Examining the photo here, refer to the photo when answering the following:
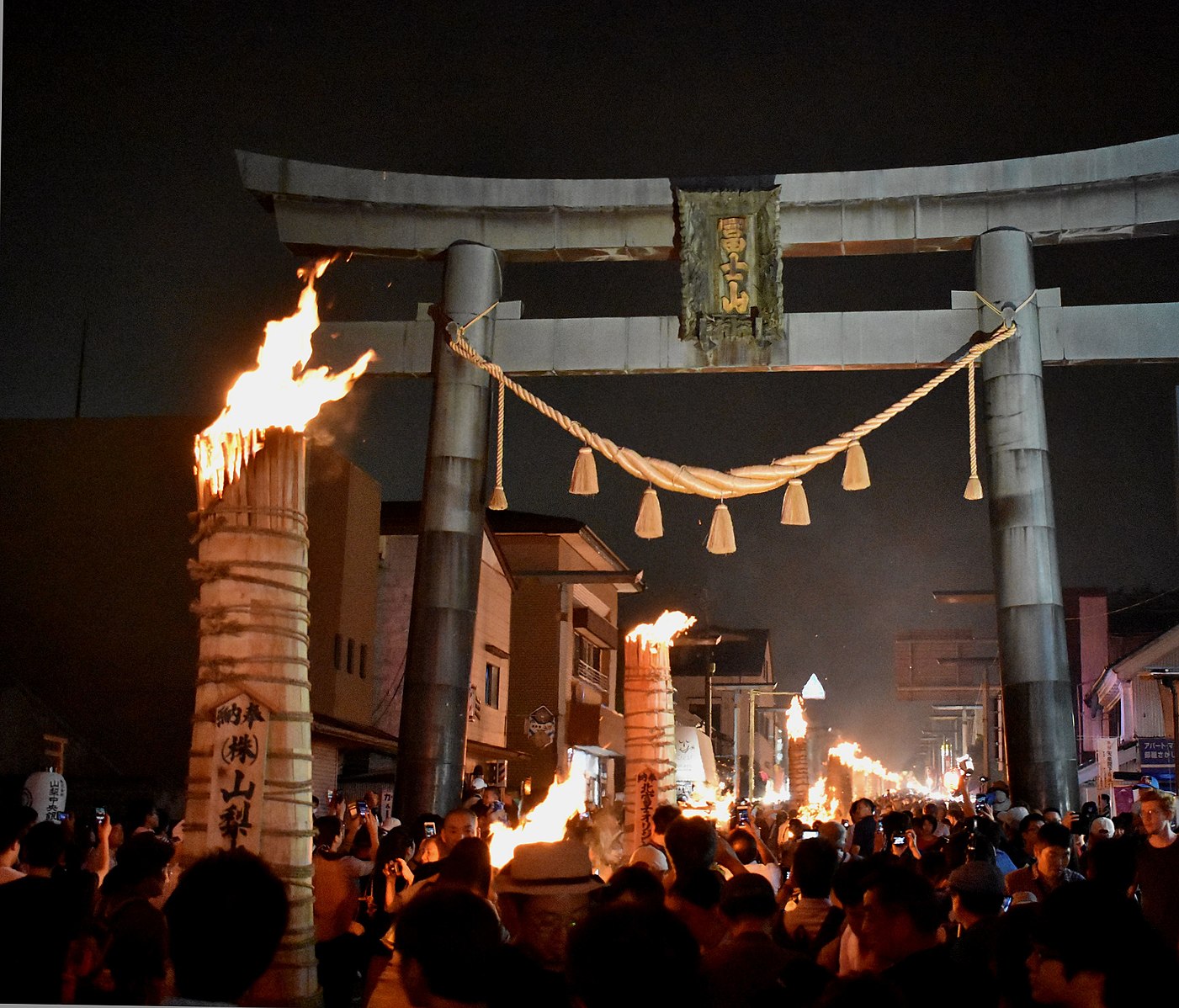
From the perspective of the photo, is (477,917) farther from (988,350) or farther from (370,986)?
(988,350)

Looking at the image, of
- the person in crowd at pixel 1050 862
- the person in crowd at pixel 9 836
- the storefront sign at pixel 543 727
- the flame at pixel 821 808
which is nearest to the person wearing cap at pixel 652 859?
the person in crowd at pixel 1050 862

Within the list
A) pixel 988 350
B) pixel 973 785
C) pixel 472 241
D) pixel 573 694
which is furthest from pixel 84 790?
pixel 973 785

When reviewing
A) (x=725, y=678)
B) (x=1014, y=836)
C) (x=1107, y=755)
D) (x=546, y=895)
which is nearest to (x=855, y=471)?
(x=1014, y=836)

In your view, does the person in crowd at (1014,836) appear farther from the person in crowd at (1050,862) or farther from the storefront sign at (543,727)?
the storefront sign at (543,727)

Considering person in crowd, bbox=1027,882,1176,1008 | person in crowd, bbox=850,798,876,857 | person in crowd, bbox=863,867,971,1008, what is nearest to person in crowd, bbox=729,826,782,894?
person in crowd, bbox=850,798,876,857

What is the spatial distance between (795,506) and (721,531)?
95 centimetres

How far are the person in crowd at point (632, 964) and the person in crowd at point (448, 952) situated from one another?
136mm

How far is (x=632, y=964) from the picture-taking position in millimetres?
3238

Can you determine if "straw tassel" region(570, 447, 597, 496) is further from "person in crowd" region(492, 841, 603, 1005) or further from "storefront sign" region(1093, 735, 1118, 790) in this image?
"storefront sign" region(1093, 735, 1118, 790)

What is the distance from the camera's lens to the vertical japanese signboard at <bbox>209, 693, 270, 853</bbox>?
647cm

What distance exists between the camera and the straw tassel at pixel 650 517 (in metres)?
14.9

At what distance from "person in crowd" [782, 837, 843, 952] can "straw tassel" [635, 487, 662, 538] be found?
8.47 meters

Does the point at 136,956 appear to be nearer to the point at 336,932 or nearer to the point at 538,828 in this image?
the point at 336,932

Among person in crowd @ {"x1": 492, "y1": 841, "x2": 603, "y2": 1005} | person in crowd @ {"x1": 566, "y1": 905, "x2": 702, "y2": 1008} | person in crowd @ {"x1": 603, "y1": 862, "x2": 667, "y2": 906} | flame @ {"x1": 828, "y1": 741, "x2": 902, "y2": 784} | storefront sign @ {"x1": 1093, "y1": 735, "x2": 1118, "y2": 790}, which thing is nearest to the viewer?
person in crowd @ {"x1": 566, "y1": 905, "x2": 702, "y2": 1008}
